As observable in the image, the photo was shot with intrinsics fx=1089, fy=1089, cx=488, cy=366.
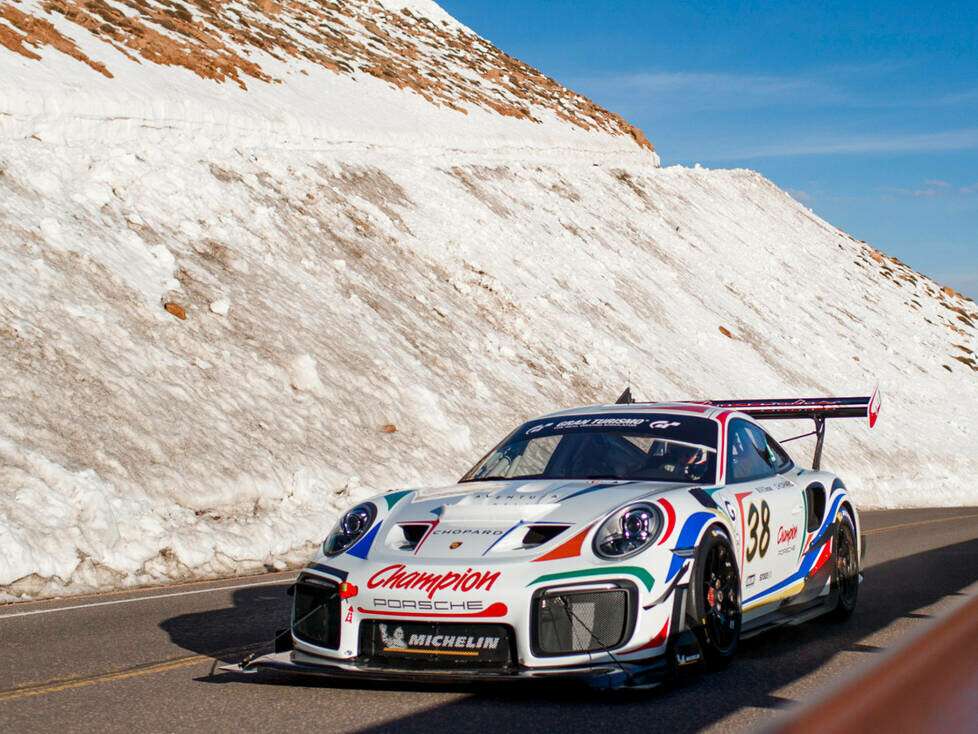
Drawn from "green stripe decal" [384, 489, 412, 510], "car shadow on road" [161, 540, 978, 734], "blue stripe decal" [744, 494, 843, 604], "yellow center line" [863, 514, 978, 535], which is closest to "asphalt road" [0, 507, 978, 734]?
"car shadow on road" [161, 540, 978, 734]

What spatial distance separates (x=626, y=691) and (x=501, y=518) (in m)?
1.01

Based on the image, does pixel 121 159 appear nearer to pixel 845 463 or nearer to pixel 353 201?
pixel 353 201

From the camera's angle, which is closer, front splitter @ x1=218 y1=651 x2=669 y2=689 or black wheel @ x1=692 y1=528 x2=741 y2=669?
front splitter @ x1=218 y1=651 x2=669 y2=689

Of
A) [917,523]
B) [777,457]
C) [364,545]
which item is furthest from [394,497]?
[917,523]

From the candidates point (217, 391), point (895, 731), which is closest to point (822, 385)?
point (217, 391)

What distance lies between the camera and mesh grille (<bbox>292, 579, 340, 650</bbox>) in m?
5.17

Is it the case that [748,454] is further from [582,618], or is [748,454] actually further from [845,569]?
[582,618]

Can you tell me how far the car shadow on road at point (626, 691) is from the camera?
4598 millimetres

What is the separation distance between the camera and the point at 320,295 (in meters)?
19.4

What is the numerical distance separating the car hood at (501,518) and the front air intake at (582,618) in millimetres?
267

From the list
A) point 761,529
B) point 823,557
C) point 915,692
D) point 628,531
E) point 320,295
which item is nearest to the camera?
point 915,692

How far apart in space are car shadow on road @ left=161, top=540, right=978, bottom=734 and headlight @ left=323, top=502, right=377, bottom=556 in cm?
67

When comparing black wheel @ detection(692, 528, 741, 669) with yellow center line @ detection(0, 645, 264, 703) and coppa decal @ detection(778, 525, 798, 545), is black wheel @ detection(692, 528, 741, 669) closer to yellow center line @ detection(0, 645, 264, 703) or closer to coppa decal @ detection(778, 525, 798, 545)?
coppa decal @ detection(778, 525, 798, 545)

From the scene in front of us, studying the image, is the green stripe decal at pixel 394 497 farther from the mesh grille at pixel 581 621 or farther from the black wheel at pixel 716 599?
the black wheel at pixel 716 599
